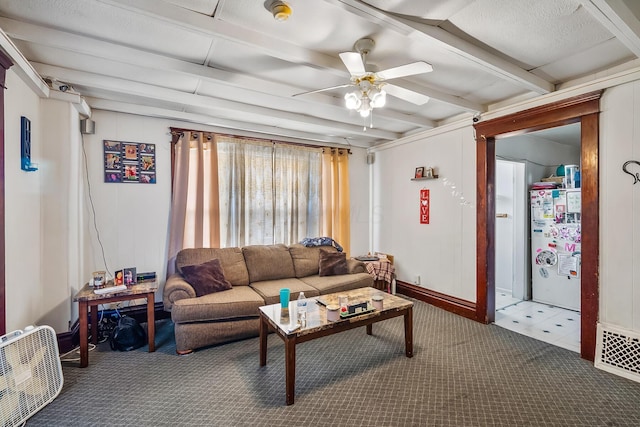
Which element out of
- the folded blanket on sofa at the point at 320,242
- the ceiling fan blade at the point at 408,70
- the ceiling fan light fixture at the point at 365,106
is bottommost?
the folded blanket on sofa at the point at 320,242

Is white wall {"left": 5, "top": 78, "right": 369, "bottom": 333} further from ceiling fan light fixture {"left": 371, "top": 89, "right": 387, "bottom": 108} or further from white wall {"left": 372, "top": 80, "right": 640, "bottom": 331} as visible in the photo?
white wall {"left": 372, "top": 80, "right": 640, "bottom": 331}

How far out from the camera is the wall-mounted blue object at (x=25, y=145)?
224 centimetres

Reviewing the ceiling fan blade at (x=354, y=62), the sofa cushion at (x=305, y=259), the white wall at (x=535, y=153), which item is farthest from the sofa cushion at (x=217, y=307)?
the white wall at (x=535, y=153)

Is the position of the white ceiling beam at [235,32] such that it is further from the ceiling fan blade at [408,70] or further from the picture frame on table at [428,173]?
the picture frame on table at [428,173]

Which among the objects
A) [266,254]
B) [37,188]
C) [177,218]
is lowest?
[266,254]

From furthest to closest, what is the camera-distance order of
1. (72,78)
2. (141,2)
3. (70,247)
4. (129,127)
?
(129,127), (70,247), (72,78), (141,2)

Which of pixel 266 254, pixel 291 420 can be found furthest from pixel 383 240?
A: pixel 291 420

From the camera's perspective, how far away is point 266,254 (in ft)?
12.9

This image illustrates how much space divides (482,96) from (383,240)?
2.58 meters

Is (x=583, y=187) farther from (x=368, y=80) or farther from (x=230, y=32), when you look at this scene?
(x=230, y=32)

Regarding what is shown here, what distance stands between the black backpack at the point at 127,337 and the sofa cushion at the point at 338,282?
5.93 feet

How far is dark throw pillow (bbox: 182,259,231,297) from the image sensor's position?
3127 mm

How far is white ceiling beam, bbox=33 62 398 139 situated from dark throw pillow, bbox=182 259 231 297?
5.63 feet

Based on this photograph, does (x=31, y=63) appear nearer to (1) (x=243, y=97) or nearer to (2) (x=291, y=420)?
(1) (x=243, y=97)
